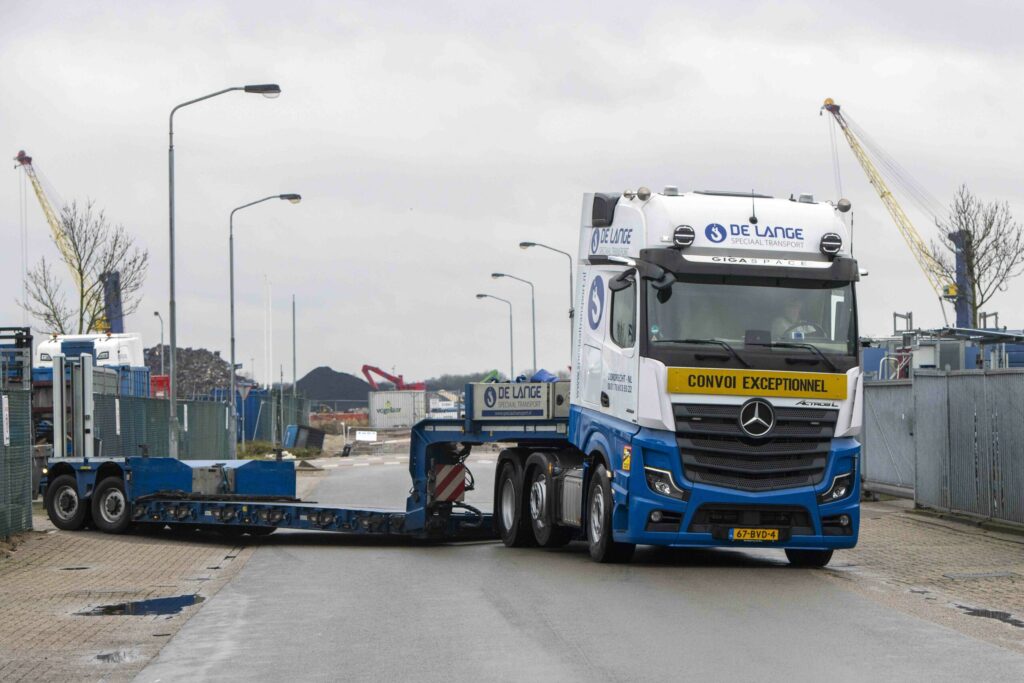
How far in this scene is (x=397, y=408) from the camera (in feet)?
314

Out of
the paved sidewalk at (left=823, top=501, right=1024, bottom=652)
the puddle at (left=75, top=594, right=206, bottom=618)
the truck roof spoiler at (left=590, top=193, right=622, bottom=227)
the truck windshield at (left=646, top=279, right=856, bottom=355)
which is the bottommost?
the paved sidewalk at (left=823, top=501, right=1024, bottom=652)

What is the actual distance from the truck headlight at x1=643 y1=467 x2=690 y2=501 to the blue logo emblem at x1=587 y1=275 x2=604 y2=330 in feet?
7.76

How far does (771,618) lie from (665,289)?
441cm

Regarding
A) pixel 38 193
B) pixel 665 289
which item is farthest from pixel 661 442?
pixel 38 193

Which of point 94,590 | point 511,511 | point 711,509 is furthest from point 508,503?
point 94,590

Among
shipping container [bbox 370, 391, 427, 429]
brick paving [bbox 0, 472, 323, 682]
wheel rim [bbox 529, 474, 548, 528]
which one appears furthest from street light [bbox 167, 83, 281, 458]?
shipping container [bbox 370, 391, 427, 429]

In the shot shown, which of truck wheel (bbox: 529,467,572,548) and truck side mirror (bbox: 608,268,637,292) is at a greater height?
truck side mirror (bbox: 608,268,637,292)

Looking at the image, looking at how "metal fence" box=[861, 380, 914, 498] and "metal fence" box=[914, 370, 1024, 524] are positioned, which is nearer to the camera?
"metal fence" box=[914, 370, 1024, 524]

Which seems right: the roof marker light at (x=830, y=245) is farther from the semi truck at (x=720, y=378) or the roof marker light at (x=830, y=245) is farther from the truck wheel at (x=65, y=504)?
the truck wheel at (x=65, y=504)

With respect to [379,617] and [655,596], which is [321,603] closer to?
[379,617]

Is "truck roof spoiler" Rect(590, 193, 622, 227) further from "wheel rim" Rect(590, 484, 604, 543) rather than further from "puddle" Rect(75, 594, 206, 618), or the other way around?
"puddle" Rect(75, 594, 206, 618)

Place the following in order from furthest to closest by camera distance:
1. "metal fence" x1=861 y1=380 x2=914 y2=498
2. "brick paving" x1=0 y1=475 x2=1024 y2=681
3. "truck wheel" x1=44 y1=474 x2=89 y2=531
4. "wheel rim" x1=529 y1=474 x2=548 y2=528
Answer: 1. "metal fence" x1=861 y1=380 x2=914 y2=498
2. "truck wheel" x1=44 y1=474 x2=89 y2=531
3. "wheel rim" x1=529 y1=474 x2=548 y2=528
4. "brick paving" x1=0 y1=475 x2=1024 y2=681

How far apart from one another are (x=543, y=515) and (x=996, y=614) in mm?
6898

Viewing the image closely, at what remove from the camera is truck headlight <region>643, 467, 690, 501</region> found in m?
14.8
